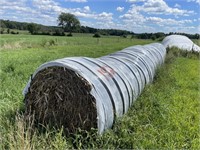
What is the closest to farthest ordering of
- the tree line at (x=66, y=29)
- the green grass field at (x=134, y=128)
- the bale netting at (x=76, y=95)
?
the green grass field at (x=134, y=128), the bale netting at (x=76, y=95), the tree line at (x=66, y=29)

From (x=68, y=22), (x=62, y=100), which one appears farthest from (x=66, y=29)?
(x=62, y=100)

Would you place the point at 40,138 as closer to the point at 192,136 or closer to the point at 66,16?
the point at 192,136

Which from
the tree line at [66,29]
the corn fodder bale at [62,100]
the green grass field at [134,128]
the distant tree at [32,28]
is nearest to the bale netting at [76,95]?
the corn fodder bale at [62,100]

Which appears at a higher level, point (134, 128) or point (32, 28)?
point (32, 28)

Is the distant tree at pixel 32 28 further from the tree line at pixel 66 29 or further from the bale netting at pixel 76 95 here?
the bale netting at pixel 76 95

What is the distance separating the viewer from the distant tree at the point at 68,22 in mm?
69062

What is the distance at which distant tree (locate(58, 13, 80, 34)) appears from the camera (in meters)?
69.1

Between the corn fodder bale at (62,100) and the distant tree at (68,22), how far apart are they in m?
63.3

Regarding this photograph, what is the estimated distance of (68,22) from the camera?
72.5 m

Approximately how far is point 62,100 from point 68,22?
69187 millimetres

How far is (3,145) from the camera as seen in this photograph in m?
4.30

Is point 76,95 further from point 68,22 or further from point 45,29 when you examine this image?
point 68,22

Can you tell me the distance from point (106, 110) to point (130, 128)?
66cm

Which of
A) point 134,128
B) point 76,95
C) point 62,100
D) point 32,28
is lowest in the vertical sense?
point 134,128
